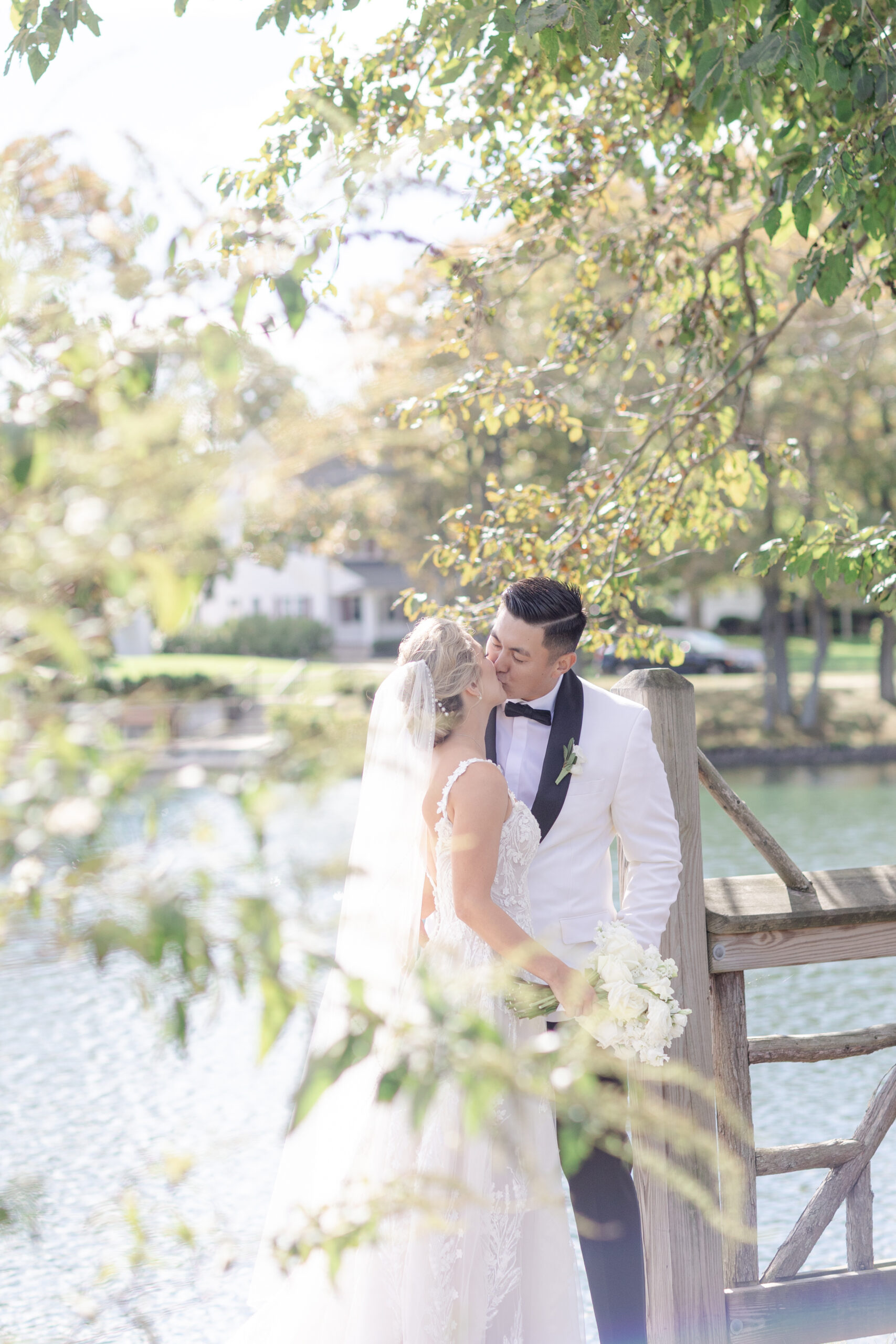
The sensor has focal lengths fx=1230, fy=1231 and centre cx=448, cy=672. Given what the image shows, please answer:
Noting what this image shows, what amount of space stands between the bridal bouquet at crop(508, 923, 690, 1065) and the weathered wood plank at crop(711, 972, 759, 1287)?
35cm

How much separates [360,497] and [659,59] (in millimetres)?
21348

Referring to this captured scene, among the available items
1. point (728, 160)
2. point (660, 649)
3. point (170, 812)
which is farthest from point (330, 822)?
point (728, 160)

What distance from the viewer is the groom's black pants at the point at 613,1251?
2902mm

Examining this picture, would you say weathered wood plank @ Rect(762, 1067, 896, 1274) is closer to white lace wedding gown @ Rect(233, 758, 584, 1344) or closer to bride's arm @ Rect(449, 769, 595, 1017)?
white lace wedding gown @ Rect(233, 758, 584, 1344)

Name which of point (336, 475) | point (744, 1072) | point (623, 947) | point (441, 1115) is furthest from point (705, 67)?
point (336, 475)

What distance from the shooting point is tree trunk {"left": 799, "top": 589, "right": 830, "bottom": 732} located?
2688 cm

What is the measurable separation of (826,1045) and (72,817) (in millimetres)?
2851

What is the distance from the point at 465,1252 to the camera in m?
2.85

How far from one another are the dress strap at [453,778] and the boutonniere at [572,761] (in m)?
0.25

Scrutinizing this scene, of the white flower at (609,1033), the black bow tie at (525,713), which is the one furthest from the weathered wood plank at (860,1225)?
the black bow tie at (525,713)

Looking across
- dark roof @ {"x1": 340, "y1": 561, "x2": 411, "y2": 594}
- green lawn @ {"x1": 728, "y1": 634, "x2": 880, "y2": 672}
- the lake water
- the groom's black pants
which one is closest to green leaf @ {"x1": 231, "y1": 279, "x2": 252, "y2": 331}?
the lake water

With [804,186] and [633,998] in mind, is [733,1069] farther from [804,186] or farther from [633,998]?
[804,186]

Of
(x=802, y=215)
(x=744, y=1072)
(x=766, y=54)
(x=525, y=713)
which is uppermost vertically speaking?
(x=766, y=54)

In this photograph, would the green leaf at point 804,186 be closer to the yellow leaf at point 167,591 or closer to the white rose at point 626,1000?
the white rose at point 626,1000
